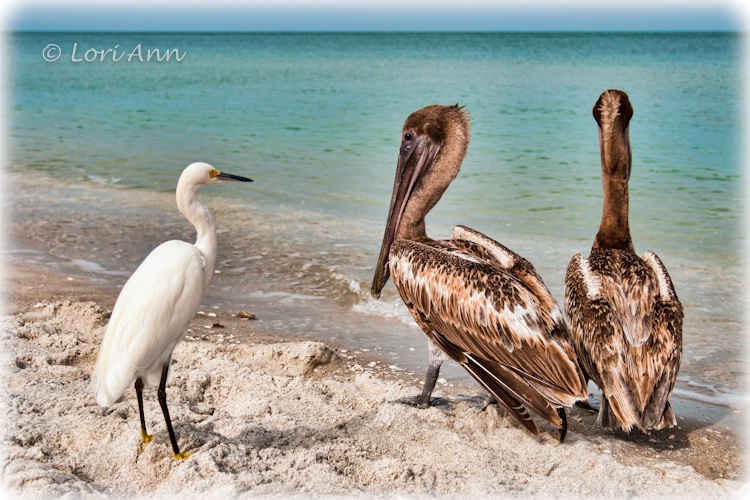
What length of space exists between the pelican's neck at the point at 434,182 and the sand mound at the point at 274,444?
97cm

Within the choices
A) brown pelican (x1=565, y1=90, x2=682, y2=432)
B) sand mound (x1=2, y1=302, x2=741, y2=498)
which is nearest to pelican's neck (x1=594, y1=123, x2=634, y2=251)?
brown pelican (x1=565, y1=90, x2=682, y2=432)

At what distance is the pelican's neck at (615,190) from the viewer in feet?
17.4

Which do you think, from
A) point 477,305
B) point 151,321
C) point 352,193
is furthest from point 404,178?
point 352,193

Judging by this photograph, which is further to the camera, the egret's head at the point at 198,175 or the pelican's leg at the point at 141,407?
the egret's head at the point at 198,175

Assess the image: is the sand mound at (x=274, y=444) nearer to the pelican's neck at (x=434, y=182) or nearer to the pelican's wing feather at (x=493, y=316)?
the pelican's wing feather at (x=493, y=316)

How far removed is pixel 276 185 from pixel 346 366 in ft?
24.5

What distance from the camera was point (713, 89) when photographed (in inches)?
1109

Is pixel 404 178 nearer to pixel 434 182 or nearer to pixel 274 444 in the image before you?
pixel 434 182

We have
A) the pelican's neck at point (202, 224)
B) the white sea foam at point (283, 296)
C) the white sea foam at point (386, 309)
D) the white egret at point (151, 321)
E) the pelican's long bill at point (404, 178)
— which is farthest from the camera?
the white sea foam at point (283, 296)

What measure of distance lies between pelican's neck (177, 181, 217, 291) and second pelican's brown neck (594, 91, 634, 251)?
8.61 feet

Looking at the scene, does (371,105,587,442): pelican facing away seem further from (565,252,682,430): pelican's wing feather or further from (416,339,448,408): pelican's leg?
(565,252,682,430): pelican's wing feather

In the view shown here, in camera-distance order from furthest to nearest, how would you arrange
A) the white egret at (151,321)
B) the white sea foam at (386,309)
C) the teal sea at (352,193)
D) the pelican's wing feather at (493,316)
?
the teal sea at (352,193) → the white sea foam at (386,309) → the pelican's wing feather at (493,316) → the white egret at (151,321)

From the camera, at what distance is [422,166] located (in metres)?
5.14

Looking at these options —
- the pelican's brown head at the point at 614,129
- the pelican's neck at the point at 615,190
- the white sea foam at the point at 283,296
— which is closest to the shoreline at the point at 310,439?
the pelican's neck at the point at 615,190
